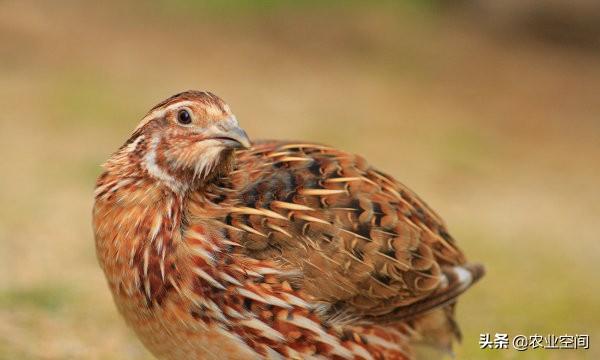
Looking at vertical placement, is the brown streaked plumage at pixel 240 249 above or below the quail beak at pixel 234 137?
below

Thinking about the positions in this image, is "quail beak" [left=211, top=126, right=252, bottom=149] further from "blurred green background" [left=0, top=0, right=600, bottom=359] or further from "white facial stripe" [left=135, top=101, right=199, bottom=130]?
"blurred green background" [left=0, top=0, right=600, bottom=359]

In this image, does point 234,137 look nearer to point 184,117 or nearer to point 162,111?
point 184,117

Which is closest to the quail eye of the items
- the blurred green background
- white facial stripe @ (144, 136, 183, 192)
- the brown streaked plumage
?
the brown streaked plumage

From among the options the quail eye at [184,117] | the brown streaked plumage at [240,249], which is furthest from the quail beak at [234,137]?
the quail eye at [184,117]

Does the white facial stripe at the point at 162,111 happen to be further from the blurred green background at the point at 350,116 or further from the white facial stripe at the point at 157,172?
the blurred green background at the point at 350,116

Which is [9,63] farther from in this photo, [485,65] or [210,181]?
[210,181]

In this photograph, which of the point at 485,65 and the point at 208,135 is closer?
the point at 208,135

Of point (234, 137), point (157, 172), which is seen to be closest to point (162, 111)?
point (157, 172)

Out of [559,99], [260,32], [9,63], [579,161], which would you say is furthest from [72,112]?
[559,99]
